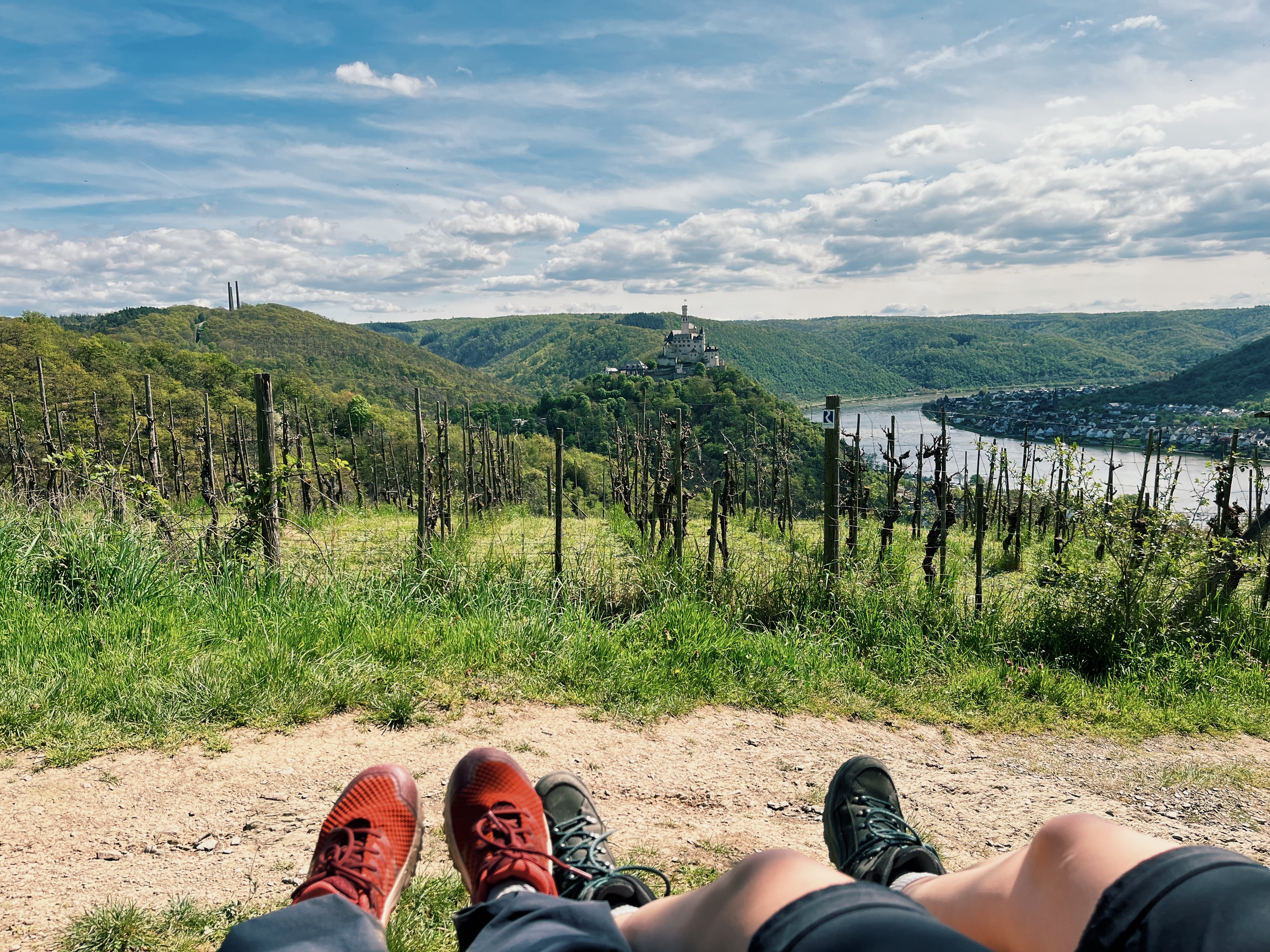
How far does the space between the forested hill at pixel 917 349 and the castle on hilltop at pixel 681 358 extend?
8430 millimetres

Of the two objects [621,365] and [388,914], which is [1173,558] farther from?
[621,365]

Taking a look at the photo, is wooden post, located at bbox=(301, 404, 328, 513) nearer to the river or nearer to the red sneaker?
the red sneaker

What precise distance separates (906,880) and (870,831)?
33 cm

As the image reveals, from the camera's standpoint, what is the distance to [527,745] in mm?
3219

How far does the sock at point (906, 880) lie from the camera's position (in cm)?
181

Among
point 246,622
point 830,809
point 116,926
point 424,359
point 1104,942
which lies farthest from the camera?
point 424,359

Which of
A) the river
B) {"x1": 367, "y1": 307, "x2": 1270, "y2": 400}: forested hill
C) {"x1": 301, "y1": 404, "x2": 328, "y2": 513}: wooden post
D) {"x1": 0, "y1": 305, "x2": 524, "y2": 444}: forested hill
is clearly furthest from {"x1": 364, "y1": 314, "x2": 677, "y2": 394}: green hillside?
{"x1": 301, "y1": 404, "x2": 328, "y2": 513}: wooden post

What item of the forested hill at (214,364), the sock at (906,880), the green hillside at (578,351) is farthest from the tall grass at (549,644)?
the green hillside at (578,351)

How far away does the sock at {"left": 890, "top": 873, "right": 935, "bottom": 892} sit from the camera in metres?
1.81

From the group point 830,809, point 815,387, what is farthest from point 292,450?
point 815,387

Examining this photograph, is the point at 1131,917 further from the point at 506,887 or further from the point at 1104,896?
the point at 506,887

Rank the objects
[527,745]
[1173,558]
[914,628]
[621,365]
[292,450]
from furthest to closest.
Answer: [621,365]
[292,450]
[1173,558]
[914,628]
[527,745]

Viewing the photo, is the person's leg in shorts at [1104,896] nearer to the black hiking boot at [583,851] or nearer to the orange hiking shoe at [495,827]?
the black hiking boot at [583,851]

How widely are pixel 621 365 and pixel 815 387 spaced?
35789 millimetres
